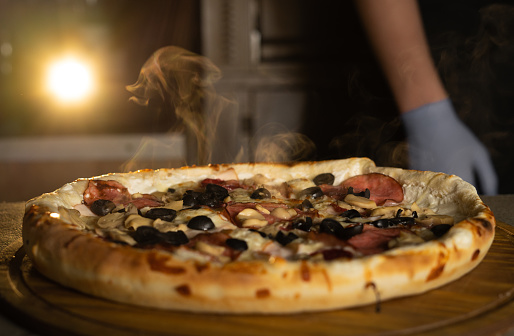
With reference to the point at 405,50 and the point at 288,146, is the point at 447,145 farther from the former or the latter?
the point at 288,146

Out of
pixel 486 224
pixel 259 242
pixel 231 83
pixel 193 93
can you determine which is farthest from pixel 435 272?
pixel 193 93

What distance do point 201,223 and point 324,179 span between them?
2.36 ft

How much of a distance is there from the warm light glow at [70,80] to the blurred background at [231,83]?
0.05 feet

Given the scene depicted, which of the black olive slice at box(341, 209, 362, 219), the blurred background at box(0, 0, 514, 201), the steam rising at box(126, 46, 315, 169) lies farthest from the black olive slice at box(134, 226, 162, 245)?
the blurred background at box(0, 0, 514, 201)

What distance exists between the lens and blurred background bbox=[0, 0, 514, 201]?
12.5 ft

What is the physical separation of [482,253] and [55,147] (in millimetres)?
4746

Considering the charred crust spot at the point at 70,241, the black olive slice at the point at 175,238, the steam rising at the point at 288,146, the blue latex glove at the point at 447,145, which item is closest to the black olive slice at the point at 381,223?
the black olive slice at the point at 175,238

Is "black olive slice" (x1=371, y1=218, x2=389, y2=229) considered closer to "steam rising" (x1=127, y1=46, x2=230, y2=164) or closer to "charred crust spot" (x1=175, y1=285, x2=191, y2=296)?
"charred crust spot" (x1=175, y1=285, x2=191, y2=296)

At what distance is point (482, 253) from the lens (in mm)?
1200

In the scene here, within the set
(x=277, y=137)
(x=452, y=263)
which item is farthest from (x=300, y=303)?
(x=277, y=137)

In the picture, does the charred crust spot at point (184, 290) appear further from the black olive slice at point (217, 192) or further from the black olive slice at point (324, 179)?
the black olive slice at point (324, 179)

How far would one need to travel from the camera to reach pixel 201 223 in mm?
1285

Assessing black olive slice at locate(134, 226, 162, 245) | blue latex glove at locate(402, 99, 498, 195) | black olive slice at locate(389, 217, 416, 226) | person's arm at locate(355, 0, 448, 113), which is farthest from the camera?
person's arm at locate(355, 0, 448, 113)

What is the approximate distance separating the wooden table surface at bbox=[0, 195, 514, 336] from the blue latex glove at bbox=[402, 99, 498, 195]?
66.7 inches
